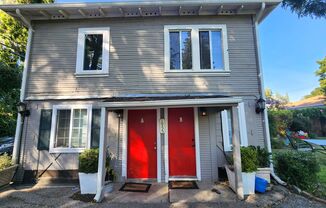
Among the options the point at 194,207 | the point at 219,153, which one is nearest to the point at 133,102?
the point at 194,207

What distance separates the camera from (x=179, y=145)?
602 cm

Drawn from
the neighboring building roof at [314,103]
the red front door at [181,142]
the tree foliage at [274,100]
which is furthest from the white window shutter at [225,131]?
the neighboring building roof at [314,103]

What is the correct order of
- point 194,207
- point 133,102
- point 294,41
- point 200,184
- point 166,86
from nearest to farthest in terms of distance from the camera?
point 194,207 < point 133,102 < point 200,184 < point 166,86 < point 294,41

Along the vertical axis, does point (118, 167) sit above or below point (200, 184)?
above

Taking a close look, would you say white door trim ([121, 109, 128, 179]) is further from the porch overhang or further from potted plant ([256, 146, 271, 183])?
potted plant ([256, 146, 271, 183])

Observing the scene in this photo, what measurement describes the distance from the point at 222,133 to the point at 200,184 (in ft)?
5.83

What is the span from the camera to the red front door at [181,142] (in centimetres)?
591

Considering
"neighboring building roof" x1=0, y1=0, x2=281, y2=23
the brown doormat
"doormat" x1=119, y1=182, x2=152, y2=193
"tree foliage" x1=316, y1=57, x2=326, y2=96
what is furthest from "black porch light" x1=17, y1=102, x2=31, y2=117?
"tree foliage" x1=316, y1=57, x2=326, y2=96

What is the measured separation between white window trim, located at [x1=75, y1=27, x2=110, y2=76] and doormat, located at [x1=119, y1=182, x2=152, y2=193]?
12.4 ft

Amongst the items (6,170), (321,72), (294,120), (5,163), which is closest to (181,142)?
(6,170)

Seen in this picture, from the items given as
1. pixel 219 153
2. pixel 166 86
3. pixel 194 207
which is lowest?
pixel 194 207

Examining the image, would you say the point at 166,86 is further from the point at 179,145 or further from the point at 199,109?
the point at 179,145

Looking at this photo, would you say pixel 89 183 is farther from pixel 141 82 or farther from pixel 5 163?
pixel 141 82

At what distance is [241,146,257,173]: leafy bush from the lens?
476 cm
